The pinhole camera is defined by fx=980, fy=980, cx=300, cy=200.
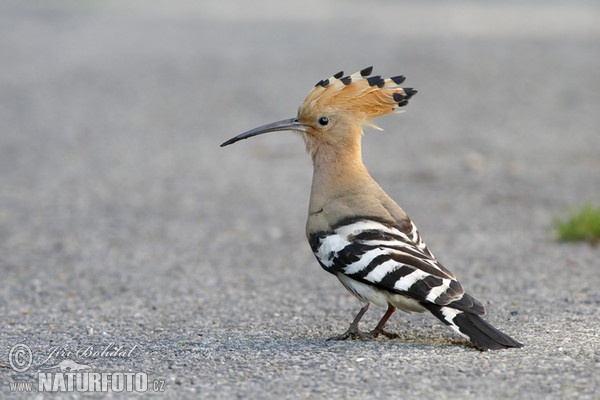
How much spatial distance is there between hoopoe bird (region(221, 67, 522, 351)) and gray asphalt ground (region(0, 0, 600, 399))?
19 cm

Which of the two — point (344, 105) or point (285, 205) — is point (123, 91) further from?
point (344, 105)

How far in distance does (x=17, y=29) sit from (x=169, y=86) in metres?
6.69

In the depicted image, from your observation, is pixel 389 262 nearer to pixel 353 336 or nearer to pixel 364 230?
pixel 364 230

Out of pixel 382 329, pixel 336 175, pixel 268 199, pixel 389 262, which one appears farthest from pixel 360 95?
pixel 268 199

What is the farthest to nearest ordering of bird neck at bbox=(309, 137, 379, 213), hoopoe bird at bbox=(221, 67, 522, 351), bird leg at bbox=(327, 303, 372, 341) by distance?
bird neck at bbox=(309, 137, 379, 213) → bird leg at bbox=(327, 303, 372, 341) → hoopoe bird at bbox=(221, 67, 522, 351)

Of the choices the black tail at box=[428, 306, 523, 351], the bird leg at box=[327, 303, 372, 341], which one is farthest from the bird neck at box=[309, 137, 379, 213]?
the black tail at box=[428, 306, 523, 351]

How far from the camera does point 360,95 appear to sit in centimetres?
484

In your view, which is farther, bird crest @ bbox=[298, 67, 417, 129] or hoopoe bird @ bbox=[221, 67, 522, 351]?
bird crest @ bbox=[298, 67, 417, 129]

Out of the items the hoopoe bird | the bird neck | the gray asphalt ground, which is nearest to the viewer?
the gray asphalt ground

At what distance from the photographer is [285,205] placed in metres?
8.52

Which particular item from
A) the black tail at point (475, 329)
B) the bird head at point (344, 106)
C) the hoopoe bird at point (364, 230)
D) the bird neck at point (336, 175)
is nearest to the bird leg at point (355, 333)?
the hoopoe bird at point (364, 230)

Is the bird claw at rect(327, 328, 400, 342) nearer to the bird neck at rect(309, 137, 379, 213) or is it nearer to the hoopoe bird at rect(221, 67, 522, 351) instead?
the hoopoe bird at rect(221, 67, 522, 351)

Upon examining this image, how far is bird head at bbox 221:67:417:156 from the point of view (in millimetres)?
4824

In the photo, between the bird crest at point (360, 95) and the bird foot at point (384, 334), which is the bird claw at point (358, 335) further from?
the bird crest at point (360, 95)
